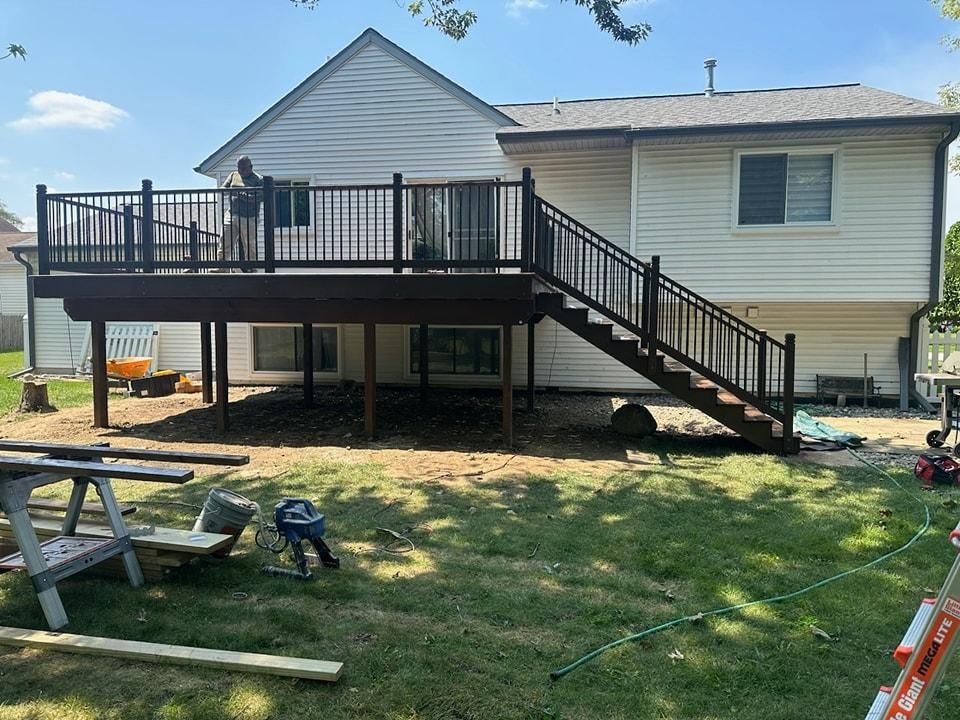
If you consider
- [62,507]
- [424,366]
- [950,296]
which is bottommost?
[62,507]

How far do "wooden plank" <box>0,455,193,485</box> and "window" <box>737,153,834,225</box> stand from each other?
10.2m

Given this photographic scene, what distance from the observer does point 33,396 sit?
992 centimetres

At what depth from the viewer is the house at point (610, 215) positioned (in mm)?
9055

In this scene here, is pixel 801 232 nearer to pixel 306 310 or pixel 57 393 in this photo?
pixel 306 310

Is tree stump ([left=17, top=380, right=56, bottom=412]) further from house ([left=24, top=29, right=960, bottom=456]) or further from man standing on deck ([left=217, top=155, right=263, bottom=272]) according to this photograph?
man standing on deck ([left=217, top=155, right=263, bottom=272])

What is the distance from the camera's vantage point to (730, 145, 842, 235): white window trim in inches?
410

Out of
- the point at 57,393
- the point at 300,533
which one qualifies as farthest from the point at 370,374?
the point at 57,393

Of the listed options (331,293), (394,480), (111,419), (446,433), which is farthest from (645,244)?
(111,419)

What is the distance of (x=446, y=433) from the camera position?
859 centimetres

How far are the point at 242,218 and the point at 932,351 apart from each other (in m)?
12.6

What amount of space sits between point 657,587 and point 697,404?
4.10m

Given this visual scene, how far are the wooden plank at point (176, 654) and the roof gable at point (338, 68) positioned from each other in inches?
422

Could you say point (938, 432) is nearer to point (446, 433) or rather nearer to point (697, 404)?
point (697, 404)

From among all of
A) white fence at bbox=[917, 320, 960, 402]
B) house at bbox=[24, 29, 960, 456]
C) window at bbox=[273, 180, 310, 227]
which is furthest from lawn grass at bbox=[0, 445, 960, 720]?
window at bbox=[273, 180, 310, 227]
